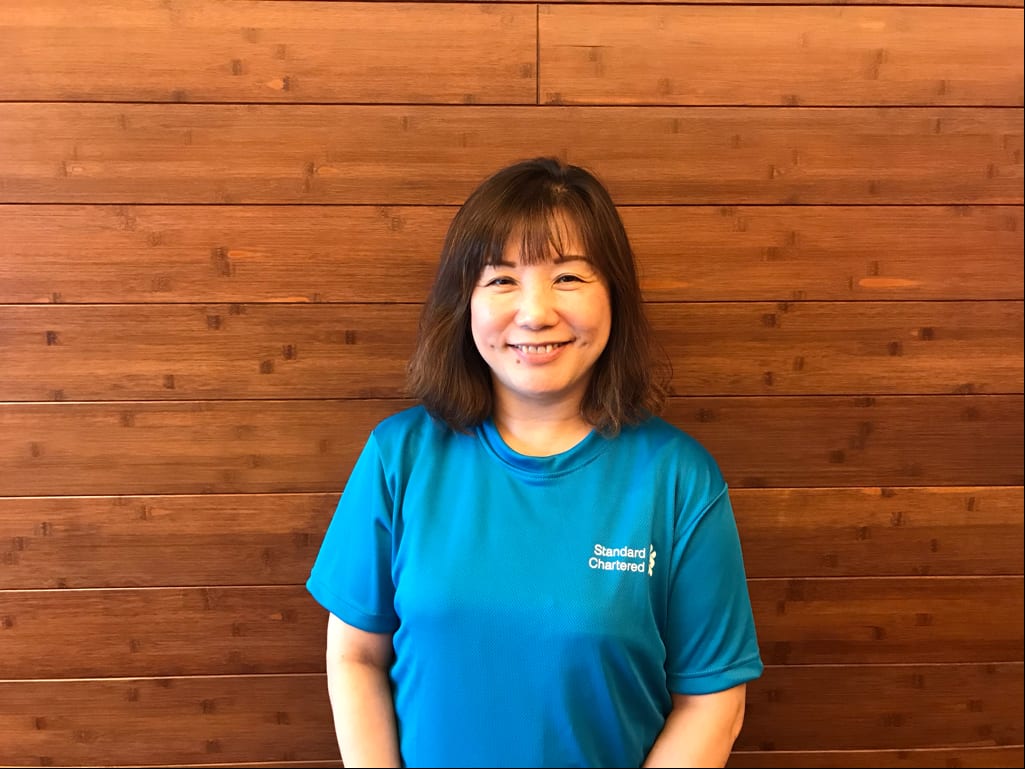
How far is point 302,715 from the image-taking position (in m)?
1.44

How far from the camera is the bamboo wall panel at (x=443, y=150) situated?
1.32 metres

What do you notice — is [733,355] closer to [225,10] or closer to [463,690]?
[463,690]

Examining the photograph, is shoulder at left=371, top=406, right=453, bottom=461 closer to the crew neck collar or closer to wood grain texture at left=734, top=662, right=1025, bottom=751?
the crew neck collar

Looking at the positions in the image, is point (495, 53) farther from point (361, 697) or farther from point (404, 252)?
point (361, 697)

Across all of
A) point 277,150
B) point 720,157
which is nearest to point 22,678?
point 277,150

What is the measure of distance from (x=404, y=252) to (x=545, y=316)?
15.5 inches

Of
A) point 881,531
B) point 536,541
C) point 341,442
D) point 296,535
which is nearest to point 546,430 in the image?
point 536,541

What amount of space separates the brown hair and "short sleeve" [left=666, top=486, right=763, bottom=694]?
17 cm

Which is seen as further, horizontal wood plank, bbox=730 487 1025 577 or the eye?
horizontal wood plank, bbox=730 487 1025 577

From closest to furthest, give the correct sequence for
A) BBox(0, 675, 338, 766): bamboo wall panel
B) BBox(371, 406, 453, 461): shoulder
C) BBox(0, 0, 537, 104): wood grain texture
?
BBox(371, 406, 453, 461): shoulder
BBox(0, 0, 537, 104): wood grain texture
BBox(0, 675, 338, 766): bamboo wall panel

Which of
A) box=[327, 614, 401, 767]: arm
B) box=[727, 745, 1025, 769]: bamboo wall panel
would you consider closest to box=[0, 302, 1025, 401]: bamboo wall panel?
box=[327, 614, 401, 767]: arm

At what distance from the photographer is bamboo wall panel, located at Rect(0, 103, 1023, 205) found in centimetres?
132

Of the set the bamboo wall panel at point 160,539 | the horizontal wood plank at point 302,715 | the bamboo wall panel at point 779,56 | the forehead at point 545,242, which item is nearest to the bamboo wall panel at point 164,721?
the horizontal wood plank at point 302,715

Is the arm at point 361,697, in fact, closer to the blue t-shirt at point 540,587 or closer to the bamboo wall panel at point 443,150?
the blue t-shirt at point 540,587
